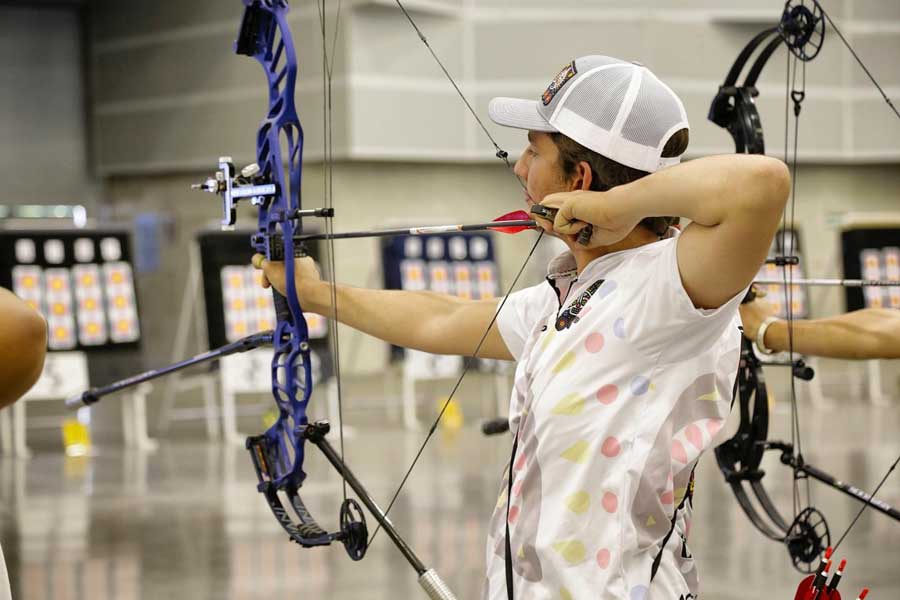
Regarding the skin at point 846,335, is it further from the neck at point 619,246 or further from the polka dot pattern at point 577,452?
the polka dot pattern at point 577,452

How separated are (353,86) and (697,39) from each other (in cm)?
257

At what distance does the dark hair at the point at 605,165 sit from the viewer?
141cm

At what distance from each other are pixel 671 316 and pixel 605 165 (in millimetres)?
209

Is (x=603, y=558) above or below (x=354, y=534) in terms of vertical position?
above

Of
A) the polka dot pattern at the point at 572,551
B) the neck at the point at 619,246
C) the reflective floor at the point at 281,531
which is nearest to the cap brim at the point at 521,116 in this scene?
the neck at the point at 619,246

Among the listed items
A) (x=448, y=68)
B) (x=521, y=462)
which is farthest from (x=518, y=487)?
(x=448, y=68)

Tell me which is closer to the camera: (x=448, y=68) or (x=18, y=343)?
(x=18, y=343)

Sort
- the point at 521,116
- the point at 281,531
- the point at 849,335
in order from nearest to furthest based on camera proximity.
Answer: the point at 521,116
the point at 849,335
the point at 281,531

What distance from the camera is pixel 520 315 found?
163cm

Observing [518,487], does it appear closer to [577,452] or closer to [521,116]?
[577,452]

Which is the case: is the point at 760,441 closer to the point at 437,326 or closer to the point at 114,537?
the point at 437,326

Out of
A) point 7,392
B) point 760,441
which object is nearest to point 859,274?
point 760,441

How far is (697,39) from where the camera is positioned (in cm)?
903

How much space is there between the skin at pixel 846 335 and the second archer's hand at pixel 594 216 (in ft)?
3.71
